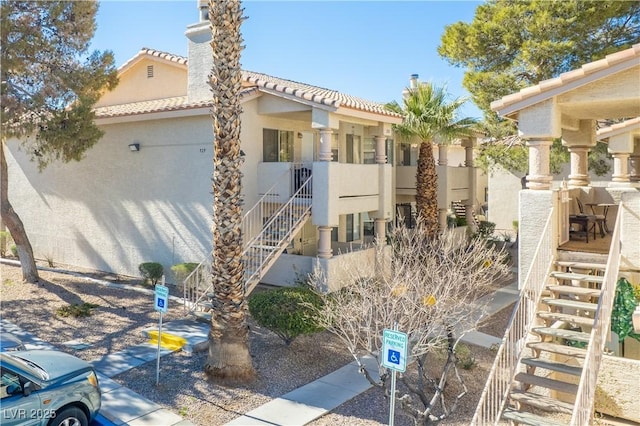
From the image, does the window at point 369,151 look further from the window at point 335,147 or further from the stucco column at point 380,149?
the stucco column at point 380,149

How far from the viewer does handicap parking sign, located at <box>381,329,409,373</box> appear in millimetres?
6609

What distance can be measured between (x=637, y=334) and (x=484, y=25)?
14.1m

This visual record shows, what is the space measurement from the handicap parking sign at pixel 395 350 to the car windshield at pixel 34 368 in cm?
535

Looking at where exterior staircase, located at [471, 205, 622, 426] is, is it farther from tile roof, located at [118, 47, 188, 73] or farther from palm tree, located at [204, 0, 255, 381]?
tile roof, located at [118, 47, 188, 73]

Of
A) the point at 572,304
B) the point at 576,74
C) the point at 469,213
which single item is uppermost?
the point at 576,74

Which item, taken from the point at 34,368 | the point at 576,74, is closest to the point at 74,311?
the point at 34,368

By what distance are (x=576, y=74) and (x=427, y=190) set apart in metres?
10.8

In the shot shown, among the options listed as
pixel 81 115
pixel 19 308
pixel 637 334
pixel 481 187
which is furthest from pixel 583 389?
→ pixel 481 187

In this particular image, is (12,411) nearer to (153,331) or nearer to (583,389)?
(153,331)

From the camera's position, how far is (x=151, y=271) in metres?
17.6

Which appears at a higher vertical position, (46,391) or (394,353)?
(394,353)

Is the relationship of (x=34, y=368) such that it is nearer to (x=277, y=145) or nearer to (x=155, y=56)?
(x=277, y=145)

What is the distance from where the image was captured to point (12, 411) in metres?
7.01

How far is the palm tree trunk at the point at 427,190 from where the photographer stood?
1972cm
